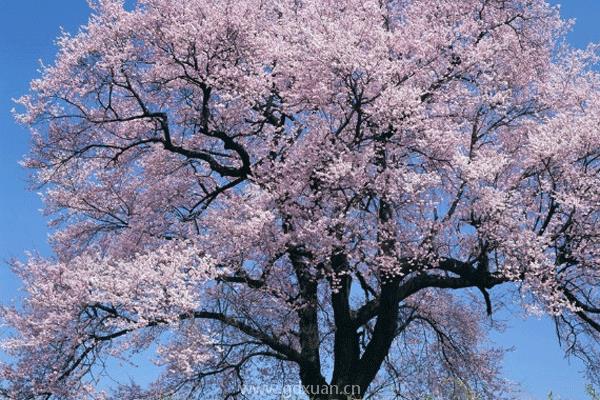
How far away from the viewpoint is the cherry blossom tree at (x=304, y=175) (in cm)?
1574

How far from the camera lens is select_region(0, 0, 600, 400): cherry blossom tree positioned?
15.7 m

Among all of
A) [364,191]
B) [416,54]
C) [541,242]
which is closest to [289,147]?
[364,191]

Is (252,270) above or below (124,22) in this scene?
below

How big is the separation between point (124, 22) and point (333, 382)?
9905mm

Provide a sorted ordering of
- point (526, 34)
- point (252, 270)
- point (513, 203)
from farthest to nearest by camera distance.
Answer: point (526, 34) < point (252, 270) < point (513, 203)

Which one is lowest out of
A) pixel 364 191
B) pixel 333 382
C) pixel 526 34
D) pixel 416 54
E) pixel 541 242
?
pixel 333 382

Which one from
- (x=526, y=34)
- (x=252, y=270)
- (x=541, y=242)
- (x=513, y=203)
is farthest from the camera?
(x=526, y=34)

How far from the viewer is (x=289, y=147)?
1739 cm

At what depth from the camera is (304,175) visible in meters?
16.3

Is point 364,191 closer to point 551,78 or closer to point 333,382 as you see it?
point 333,382

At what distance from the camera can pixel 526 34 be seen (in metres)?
19.6

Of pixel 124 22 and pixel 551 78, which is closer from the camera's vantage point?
pixel 124 22

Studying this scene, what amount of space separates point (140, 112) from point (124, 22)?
7.69 feet

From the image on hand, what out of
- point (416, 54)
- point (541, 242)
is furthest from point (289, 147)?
point (541, 242)
